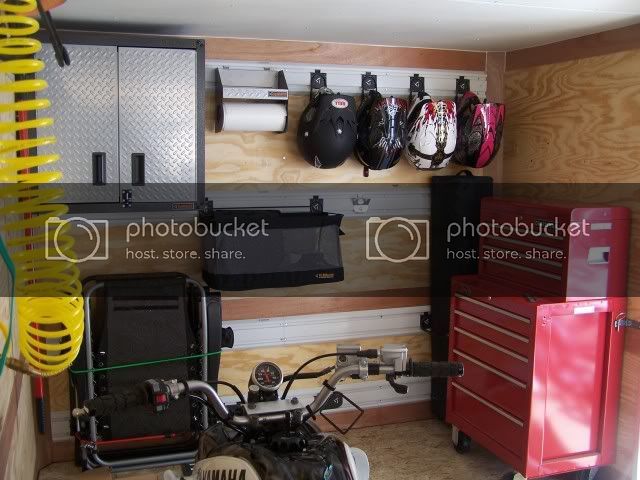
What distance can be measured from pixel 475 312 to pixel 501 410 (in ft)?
1.74

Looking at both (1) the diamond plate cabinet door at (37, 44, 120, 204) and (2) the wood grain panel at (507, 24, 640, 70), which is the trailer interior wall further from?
(1) the diamond plate cabinet door at (37, 44, 120, 204)

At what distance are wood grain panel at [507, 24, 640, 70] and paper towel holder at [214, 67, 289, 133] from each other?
144 centimetres

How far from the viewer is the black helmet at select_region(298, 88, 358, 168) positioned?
3.62 meters

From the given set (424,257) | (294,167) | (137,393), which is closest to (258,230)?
(294,167)

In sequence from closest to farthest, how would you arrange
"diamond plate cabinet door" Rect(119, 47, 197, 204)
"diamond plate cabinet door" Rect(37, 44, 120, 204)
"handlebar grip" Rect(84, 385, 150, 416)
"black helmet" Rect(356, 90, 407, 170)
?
"handlebar grip" Rect(84, 385, 150, 416) → "diamond plate cabinet door" Rect(37, 44, 120, 204) → "diamond plate cabinet door" Rect(119, 47, 197, 204) → "black helmet" Rect(356, 90, 407, 170)

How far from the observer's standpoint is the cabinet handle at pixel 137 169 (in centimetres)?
334

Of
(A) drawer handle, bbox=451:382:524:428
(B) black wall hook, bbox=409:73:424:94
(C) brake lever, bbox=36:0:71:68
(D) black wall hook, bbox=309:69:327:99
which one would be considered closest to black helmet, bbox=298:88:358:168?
(D) black wall hook, bbox=309:69:327:99

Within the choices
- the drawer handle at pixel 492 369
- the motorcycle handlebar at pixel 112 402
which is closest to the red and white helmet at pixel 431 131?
the drawer handle at pixel 492 369

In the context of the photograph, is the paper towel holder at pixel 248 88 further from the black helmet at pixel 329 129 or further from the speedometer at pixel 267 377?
the speedometer at pixel 267 377

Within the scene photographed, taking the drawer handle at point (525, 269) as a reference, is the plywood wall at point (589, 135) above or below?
above

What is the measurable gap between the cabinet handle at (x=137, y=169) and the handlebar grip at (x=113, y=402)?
1.59 m

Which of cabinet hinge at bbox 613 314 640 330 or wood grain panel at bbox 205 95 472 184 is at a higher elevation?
wood grain panel at bbox 205 95 472 184

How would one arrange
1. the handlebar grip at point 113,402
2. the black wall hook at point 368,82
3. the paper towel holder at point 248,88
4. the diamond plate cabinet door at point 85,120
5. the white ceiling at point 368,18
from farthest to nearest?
the black wall hook at point 368,82
the paper towel holder at point 248,88
the diamond plate cabinet door at point 85,120
the white ceiling at point 368,18
the handlebar grip at point 113,402

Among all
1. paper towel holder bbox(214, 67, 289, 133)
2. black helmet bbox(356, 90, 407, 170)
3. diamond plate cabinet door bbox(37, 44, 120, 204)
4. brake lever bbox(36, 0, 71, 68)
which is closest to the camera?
brake lever bbox(36, 0, 71, 68)
